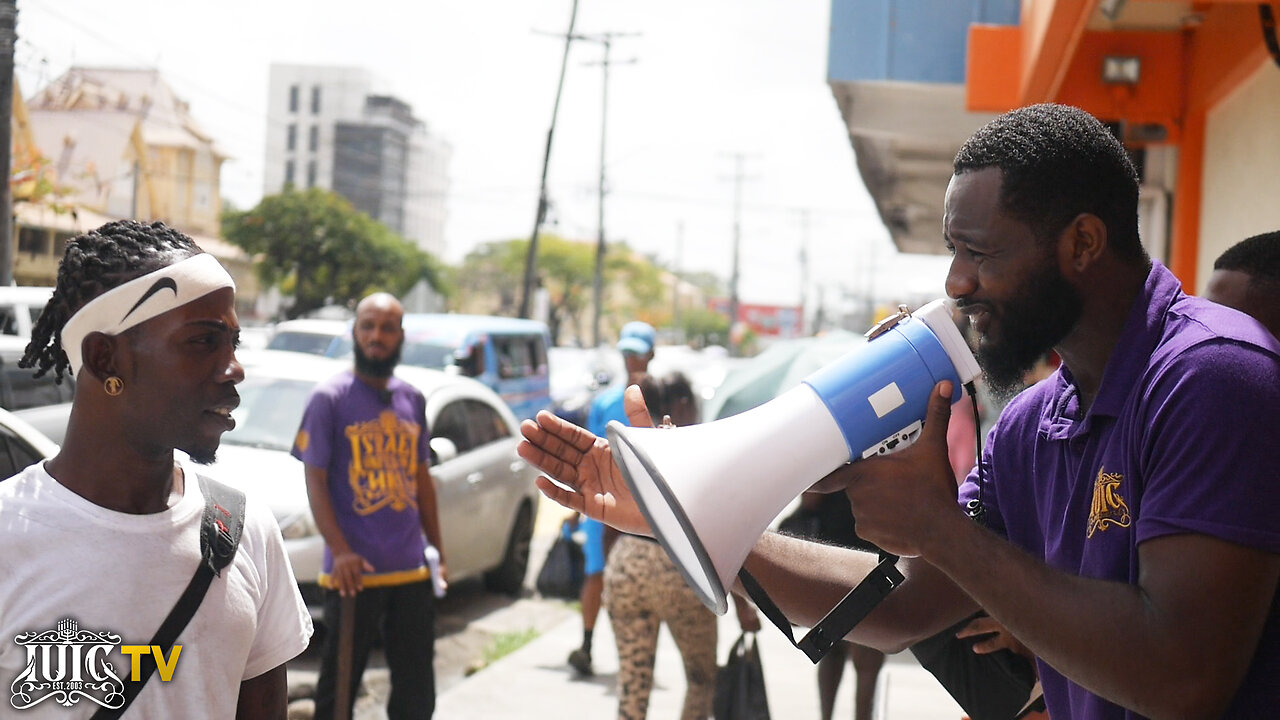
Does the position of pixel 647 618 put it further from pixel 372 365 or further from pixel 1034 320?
pixel 1034 320

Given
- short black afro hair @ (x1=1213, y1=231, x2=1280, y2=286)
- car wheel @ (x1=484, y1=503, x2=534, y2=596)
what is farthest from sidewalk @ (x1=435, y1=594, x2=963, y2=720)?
short black afro hair @ (x1=1213, y1=231, x2=1280, y2=286)

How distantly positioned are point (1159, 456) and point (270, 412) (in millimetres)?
6764

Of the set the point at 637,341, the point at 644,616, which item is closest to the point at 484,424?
the point at 637,341

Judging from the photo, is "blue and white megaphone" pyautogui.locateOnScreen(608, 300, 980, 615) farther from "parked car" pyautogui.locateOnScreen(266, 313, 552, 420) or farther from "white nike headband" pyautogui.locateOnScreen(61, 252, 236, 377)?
"parked car" pyautogui.locateOnScreen(266, 313, 552, 420)

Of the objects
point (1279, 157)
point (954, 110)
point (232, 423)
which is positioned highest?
point (954, 110)

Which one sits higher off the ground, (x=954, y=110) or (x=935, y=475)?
(x=954, y=110)

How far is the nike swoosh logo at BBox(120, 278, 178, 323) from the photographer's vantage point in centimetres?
212

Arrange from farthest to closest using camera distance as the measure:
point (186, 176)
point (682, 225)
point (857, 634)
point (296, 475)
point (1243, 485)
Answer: point (682, 225) → point (186, 176) → point (296, 475) → point (857, 634) → point (1243, 485)

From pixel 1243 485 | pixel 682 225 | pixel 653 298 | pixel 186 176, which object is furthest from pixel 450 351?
pixel 653 298

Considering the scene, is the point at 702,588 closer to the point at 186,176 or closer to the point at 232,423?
the point at 232,423

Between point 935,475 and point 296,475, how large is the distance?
5.82m

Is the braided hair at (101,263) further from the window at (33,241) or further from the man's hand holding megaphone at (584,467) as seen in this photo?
the window at (33,241)

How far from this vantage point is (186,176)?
43938mm

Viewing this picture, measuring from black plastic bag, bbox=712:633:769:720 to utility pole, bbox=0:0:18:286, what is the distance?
654 centimetres
